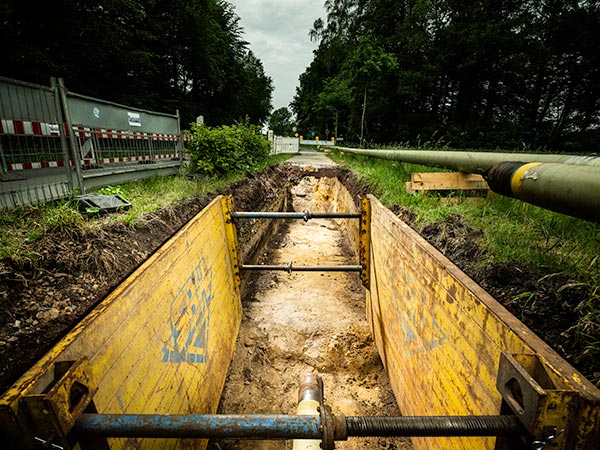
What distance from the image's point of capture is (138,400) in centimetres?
170

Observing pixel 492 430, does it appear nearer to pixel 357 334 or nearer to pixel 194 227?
pixel 194 227

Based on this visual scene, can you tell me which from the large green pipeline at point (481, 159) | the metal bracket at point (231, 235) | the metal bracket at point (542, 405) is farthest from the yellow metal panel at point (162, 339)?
the large green pipeline at point (481, 159)

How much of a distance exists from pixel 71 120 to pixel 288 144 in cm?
1988

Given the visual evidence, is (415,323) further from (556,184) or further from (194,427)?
(194,427)

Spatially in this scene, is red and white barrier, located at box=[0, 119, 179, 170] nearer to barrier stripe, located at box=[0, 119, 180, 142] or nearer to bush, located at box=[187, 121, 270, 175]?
barrier stripe, located at box=[0, 119, 180, 142]

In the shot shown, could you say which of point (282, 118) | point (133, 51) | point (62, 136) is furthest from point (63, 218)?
point (282, 118)

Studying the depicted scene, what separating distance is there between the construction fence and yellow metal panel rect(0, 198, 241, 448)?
1.74 metres

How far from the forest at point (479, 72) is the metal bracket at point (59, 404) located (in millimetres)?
16714

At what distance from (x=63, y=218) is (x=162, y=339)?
1.38 metres

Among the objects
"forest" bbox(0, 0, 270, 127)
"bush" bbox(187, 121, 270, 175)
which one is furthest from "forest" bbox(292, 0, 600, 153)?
"bush" bbox(187, 121, 270, 175)

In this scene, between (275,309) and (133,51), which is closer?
(275,309)

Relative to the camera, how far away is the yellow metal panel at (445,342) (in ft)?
3.75

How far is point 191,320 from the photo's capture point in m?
2.54

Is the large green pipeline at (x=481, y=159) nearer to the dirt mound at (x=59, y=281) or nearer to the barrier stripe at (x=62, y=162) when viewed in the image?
the dirt mound at (x=59, y=281)
